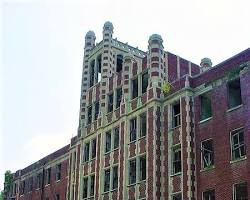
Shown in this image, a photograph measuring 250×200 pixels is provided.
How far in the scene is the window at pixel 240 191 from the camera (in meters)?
32.2

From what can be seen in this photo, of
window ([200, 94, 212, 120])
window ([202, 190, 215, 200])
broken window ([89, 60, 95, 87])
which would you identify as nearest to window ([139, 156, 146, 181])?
window ([202, 190, 215, 200])

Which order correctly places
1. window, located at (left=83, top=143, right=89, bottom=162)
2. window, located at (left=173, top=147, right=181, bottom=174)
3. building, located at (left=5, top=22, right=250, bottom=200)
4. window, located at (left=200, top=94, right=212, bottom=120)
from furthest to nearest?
window, located at (left=83, top=143, right=89, bottom=162)
window, located at (left=173, top=147, right=181, bottom=174)
window, located at (left=200, top=94, right=212, bottom=120)
building, located at (left=5, top=22, right=250, bottom=200)

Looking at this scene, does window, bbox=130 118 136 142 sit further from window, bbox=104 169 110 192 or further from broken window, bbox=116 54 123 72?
broken window, bbox=116 54 123 72

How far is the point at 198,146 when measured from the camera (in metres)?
36.7

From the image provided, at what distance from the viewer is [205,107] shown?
124ft

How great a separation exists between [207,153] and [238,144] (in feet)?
9.98

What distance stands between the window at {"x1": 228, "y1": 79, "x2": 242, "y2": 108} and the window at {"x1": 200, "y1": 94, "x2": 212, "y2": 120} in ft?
7.58

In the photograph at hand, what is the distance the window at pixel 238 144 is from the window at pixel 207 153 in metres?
2.11

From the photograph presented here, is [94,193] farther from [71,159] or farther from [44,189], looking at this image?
[44,189]

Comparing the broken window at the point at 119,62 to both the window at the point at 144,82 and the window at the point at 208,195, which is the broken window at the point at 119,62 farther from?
the window at the point at 208,195

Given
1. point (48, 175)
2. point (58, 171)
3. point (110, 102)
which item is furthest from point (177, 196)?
point (48, 175)

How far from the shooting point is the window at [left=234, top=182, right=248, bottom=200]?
3222 centimetres

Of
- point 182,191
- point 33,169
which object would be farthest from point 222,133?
point 33,169

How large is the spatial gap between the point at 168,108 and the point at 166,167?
4.80 m
